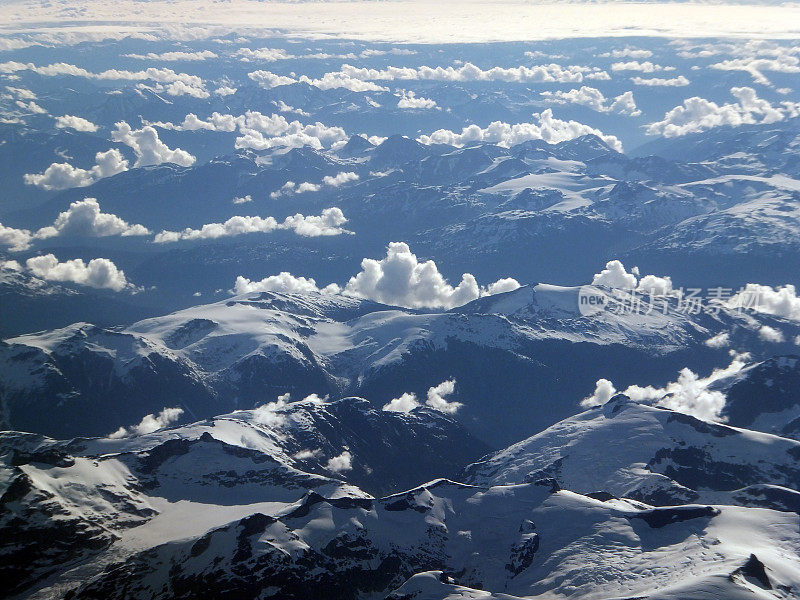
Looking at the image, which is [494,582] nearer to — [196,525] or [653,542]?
[653,542]

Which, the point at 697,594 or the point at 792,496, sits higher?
the point at 697,594

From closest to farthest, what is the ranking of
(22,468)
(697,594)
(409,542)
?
(697,594) < (409,542) < (22,468)

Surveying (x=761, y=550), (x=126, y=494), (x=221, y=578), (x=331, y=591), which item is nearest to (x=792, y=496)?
(x=761, y=550)

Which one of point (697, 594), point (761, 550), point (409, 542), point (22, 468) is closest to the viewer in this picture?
point (697, 594)

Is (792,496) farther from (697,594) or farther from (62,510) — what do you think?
(62,510)

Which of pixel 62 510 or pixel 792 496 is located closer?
pixel 62 510

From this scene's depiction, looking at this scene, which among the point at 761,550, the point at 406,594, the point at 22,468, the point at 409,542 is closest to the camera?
the point at 406,594

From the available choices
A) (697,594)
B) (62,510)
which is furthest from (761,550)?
(62,510)

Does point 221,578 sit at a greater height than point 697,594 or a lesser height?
lesser

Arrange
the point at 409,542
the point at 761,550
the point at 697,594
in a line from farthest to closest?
the point at 409,542
the point at 761,550
the point at 697,594
